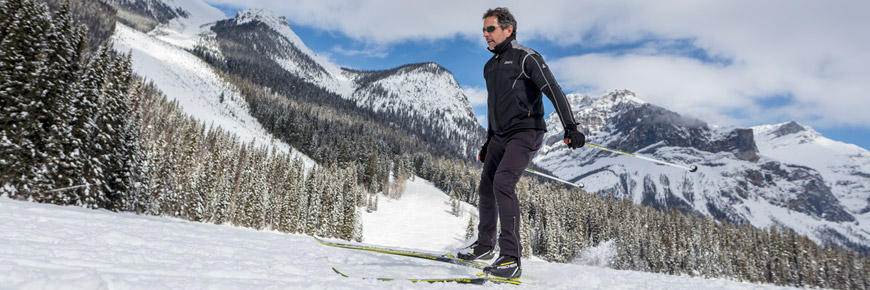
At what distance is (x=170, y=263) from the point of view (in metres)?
3.00

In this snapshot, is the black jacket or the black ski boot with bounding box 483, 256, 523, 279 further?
the black jacket

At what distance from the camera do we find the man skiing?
4492 mm

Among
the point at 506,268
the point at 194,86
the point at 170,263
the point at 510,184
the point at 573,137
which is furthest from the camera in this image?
the point at 194,86

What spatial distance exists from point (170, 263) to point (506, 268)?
122 inches

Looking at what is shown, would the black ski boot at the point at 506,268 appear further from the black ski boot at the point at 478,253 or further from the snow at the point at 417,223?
the snow at the point at 417,223

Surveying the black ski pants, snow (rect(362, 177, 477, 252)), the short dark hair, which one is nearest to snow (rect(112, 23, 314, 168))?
snow (rect(362, 177, 477, 252))

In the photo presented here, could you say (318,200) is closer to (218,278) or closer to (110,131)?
(110,131)

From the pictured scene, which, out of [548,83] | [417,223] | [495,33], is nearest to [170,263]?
[548,83]

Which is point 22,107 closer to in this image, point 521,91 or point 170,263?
point 170,263

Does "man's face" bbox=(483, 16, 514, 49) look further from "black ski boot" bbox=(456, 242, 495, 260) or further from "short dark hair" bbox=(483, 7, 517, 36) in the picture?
"black ski boot" bbox=(456, 242, 495, 260)

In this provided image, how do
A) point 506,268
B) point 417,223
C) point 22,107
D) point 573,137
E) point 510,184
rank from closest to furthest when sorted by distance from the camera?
1. point 506,268
2. point 510,184
3. point 573,137
4. point 22,107
5. point 417,223

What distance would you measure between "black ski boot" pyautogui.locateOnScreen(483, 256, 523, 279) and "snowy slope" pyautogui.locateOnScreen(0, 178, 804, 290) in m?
0.18

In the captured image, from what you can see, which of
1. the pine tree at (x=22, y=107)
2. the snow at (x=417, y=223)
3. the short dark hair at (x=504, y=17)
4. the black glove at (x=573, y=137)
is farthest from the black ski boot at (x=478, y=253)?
the snow at (x=417, y=223)

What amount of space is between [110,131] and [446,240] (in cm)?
7079
